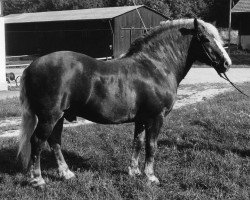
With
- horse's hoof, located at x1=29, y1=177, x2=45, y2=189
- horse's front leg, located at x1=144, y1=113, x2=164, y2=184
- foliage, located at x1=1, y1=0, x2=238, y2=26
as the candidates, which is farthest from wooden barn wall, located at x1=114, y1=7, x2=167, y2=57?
horse's hoof, located at x1=29, y1=177, x2=45, y2=189

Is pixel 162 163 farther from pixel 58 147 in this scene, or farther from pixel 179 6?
pixel 179 6

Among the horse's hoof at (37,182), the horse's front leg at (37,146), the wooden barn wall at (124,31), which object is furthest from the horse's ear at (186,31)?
the wooden barn wall at (124,31)

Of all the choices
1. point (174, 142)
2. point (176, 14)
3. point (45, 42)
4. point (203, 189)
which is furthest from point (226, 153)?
point (176, 14)

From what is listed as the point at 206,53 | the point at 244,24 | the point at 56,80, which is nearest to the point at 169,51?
the point at 206,53

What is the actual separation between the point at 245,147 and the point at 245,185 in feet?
Answer: 5.58

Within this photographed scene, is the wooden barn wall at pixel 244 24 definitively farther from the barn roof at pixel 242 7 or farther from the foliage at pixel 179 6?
the foliage at pixel 179 6

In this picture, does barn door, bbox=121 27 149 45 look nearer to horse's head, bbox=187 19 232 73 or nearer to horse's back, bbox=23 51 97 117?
horse's head, bbox=187 19 232 73

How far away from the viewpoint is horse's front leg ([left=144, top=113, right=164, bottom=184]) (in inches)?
196

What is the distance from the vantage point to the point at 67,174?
5.16 metres

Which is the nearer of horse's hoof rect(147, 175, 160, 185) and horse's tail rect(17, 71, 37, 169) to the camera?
horse's tail rect(17, 71, 37, 169)

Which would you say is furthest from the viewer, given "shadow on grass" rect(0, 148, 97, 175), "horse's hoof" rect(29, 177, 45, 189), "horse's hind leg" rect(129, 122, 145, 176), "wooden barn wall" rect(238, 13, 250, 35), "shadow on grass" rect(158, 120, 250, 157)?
"wooden barn wall" rect(238, 13, 250, 35)

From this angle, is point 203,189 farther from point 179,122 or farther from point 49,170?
point 179,122

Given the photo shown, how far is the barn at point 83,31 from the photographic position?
3167 centimetres

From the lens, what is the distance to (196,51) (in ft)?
17.0
